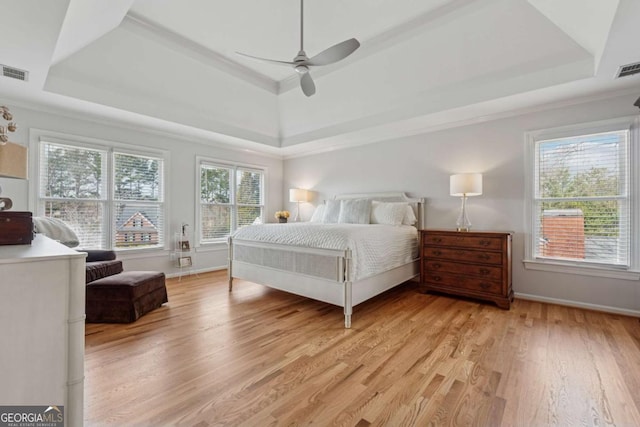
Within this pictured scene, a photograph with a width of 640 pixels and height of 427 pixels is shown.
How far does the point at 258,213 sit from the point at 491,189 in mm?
4410

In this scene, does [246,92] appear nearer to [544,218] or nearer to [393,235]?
[393,235]

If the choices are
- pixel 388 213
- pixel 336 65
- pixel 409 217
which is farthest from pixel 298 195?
pixel 336 65

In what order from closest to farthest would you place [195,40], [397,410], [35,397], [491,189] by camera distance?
[35,397] → [397,410] → [195,40] → [491,189]

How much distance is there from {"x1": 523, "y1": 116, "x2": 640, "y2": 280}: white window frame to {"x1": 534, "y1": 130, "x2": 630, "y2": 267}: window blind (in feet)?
0.13

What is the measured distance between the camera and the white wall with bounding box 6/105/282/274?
133 inches

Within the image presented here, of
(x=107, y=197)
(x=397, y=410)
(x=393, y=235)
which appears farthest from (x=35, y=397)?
(x=107, y=197)

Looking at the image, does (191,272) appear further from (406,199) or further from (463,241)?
(463,241)

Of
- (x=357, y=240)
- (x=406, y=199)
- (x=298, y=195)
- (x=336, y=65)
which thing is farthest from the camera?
(x=298, y=195)

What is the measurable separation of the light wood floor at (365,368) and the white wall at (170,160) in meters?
1.78

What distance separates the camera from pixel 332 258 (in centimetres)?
286

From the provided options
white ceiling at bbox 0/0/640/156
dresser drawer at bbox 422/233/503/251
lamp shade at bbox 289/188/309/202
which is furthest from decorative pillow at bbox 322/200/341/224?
dresser drawer at bbox 422/233/503/251

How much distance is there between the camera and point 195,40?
3.48 m

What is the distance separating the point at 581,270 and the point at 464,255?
1.28 metres

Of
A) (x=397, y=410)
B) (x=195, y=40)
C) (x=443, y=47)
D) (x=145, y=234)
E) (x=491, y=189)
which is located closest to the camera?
(x=397, y=410)
